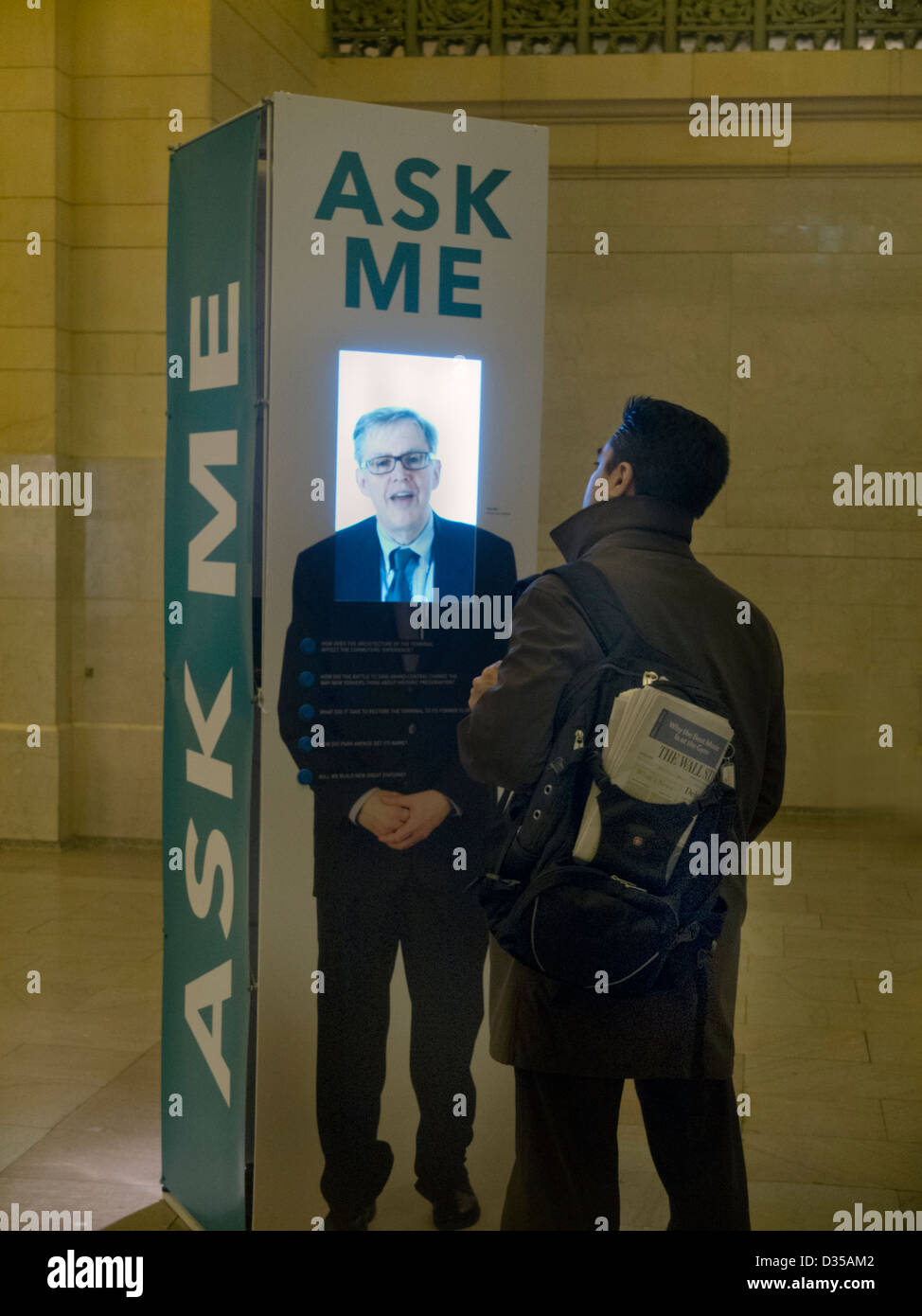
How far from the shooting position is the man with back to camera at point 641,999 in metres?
2.42

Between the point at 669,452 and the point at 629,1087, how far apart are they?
3.25 m

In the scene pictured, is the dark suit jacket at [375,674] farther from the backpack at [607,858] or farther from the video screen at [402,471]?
the backpack at [607,858]

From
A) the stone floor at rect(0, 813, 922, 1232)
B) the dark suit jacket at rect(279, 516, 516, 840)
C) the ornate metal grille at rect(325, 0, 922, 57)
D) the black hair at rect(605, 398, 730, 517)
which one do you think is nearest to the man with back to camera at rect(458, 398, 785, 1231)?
the black hair at rect(605, 398, 730, 517)

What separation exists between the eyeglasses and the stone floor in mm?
1392

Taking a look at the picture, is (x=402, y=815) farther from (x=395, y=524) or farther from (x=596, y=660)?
(x=596, y=660)

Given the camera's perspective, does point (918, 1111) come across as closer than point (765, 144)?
Yes

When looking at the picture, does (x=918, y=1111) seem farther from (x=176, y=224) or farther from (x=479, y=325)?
(x=176, y=224)

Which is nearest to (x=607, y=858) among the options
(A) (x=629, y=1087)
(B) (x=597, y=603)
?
(B) (x=597, y=603)

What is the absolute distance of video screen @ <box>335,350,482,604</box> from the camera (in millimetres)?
3211

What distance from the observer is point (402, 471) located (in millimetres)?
3238
